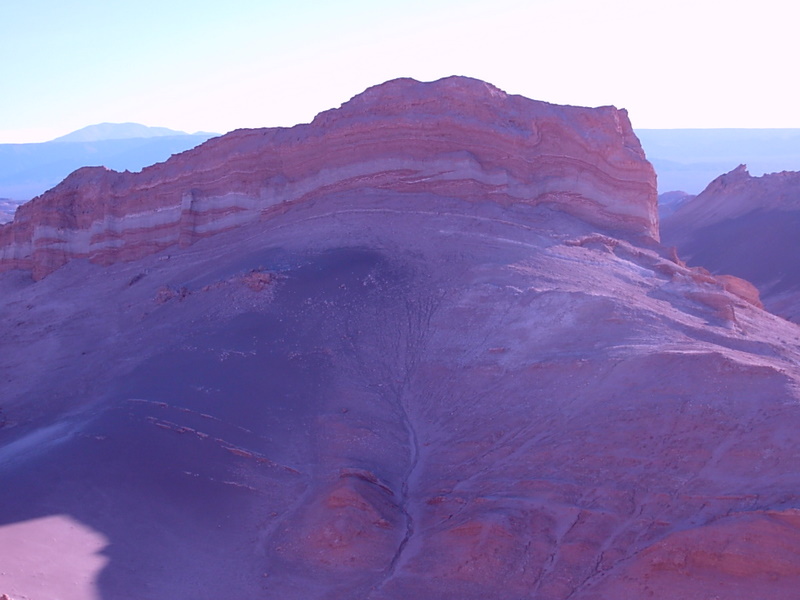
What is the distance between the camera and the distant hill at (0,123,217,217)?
82625 mm

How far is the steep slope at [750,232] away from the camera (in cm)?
2708

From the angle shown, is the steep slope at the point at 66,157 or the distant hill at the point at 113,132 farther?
the distant hill at the point at 113,132

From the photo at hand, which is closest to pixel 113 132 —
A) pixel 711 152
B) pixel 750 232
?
pixel 711 152

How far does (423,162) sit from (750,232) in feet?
63.6

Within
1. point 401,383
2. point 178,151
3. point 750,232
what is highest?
point 178,151

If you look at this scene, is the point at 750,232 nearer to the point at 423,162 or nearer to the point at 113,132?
the point at 423,162

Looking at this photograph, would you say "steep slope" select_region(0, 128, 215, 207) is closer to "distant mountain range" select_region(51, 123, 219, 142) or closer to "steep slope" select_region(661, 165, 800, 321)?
"distant mountain range" select_region(51, 123, 219, 142)

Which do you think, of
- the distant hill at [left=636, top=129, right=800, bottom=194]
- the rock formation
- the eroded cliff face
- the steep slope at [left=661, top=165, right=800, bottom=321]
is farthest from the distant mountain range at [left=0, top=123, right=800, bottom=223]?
the rock formation

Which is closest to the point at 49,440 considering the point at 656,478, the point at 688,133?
the point at 656,478

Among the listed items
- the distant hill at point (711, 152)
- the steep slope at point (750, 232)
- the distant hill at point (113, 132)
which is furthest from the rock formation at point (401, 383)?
the distant hill at point (113, 132)

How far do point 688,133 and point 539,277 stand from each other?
364 feet

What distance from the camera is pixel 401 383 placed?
456 inches

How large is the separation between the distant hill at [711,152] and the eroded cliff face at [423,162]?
6657 cm

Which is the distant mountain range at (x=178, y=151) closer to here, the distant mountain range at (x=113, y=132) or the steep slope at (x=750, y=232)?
the distant mountain range at (x=113, y=132)
